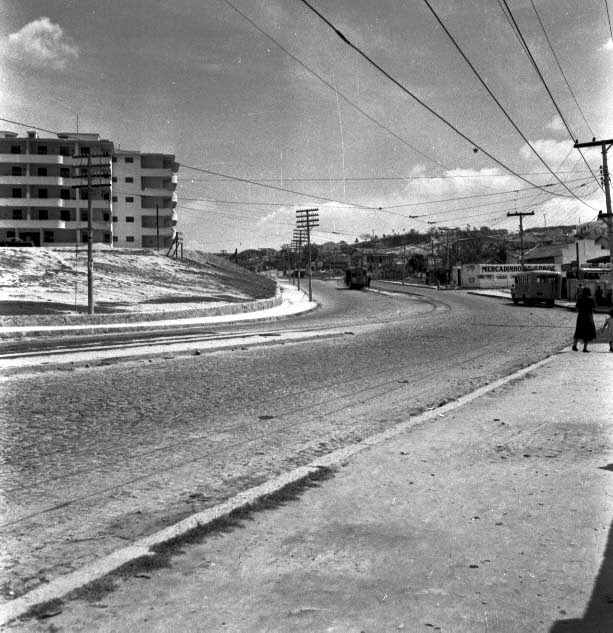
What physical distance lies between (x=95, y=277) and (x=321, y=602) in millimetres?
43810

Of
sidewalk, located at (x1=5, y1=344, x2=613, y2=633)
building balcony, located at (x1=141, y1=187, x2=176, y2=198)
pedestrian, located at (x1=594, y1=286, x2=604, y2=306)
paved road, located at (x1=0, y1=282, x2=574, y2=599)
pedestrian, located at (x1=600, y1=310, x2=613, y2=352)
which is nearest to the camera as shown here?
sidewalk, located at (x1=5, y1=344, x2=613, y2=633)

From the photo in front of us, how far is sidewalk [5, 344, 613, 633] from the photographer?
9.53ft

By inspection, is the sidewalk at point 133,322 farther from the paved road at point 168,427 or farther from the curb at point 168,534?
the curb at point 168,534

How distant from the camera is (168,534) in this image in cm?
383

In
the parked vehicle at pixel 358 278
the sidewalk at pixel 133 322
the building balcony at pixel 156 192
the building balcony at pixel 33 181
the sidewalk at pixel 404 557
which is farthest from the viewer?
the building balcony at pixel 156 192

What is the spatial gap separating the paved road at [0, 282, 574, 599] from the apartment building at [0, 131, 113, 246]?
64.6 metres

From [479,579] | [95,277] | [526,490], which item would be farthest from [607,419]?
[95,277]

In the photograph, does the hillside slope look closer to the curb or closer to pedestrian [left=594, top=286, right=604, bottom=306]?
pedestrian [left=594, top=286, right=604, bottom=306]

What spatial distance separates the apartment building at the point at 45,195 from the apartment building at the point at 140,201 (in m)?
7.60

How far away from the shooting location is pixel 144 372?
Answer: 1134 cm

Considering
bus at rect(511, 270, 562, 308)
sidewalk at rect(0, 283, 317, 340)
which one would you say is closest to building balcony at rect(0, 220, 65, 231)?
sidewalk at rect(0, 283, 317, 340)

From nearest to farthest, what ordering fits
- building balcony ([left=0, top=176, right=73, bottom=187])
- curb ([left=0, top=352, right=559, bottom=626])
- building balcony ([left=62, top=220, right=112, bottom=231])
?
curb ([left=0, top=352, right=559, bottom=626]), building balcony ([left=0, top=176, right=73, bottom=187]), building balcony ([left=62, top=220, right=112, bottom=231])

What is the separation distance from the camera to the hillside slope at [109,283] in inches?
1273

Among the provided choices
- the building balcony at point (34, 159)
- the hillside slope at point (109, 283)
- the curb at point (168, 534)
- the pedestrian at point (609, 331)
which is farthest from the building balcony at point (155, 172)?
the curb at point (168, 534)
